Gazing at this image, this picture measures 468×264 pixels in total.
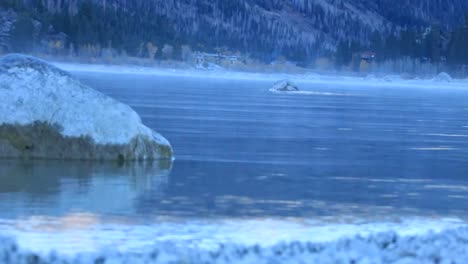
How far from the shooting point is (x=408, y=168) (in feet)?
46.1

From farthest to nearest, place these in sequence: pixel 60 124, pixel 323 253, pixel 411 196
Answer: pixel 60 124 < pixel 411 196 < pixel 323 253

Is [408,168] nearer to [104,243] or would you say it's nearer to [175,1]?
[104,243]

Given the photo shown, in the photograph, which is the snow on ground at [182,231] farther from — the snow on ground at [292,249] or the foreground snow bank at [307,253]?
the foreground snow bank at [307,253]

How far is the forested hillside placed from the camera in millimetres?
99438

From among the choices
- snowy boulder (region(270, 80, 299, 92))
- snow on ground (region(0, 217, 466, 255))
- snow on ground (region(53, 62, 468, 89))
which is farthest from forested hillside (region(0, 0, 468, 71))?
snow on ground (region(0, 217, 466, 255))

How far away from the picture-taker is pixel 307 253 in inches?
299

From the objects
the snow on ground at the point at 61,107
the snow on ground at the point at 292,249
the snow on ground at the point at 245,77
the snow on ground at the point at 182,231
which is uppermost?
the snow on ground at the point at 61,107

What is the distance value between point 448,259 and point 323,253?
0.83 m

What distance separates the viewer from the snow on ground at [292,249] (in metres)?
7.36

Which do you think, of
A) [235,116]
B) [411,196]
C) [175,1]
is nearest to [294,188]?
[411,196]

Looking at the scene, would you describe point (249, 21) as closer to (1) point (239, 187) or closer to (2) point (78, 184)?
(1) point (239, 187)

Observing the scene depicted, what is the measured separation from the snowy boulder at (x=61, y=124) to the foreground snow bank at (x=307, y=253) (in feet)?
19.6

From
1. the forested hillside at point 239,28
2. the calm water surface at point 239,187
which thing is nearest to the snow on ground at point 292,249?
the calm water surface at point 239,187

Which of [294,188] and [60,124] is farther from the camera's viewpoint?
[60,124]
